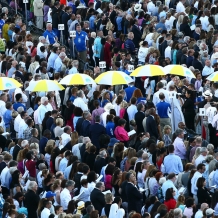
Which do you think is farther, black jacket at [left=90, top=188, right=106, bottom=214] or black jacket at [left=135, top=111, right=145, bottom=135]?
black jacket at [left=135, top=111, right=145, bottom=135]

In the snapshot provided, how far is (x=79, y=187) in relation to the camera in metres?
25.7

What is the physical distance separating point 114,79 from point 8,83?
2759 mm

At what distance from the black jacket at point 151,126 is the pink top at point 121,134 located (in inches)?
27.7

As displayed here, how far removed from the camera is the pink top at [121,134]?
94.1ft

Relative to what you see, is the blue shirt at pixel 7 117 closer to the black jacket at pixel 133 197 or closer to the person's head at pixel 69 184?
the person's head at pixel 69 184

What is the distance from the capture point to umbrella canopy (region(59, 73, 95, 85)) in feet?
103

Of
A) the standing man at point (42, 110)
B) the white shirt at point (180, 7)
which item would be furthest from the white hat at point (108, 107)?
the white shirt at point (180, 7)

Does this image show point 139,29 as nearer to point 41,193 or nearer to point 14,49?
point 14,49

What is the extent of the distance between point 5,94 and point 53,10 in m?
9.20

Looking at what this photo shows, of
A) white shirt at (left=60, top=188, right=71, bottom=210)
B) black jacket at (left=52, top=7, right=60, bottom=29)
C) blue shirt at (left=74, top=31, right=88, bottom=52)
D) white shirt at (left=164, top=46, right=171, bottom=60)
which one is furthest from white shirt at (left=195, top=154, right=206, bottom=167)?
black jacket at (left=52, top=7, right=60, bottom=29)

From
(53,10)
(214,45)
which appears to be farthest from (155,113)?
(53,10)

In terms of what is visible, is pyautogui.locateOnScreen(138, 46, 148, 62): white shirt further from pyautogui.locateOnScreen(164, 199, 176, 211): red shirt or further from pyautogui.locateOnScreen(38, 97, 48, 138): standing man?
pyautogui.locateOnScreen(164, 199, 176, 211): red shirt

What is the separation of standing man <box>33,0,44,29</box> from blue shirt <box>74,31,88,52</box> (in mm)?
3626

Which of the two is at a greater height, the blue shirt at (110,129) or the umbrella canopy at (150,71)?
the umbrella canopy at (150,71)
